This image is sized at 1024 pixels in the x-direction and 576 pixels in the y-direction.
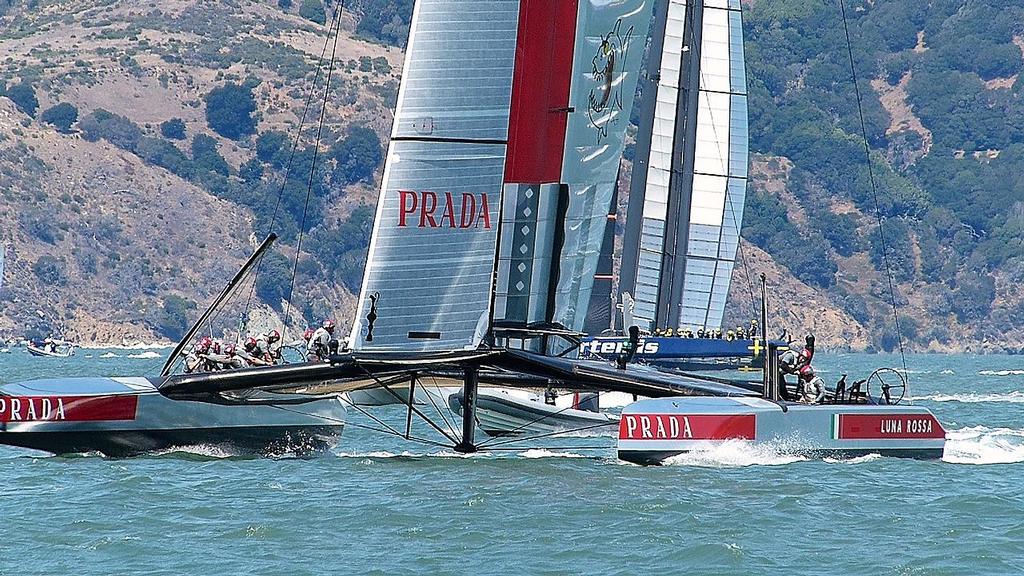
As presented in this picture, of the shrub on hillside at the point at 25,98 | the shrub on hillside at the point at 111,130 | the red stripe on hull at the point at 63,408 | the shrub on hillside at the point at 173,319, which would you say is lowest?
the shrub on hillside at the point at 173,319

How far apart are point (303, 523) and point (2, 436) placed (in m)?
4.53

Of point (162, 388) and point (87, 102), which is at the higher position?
point (87, 102)

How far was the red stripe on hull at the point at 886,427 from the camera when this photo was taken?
18766 mm

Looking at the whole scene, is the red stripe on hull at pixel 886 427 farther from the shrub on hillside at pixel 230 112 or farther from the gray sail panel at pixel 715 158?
the shrub on hillside at pixel 230 112

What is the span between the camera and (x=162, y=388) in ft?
60.3

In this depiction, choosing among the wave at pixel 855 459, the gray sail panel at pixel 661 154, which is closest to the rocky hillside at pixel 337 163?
the gray sail panel at pixel 661 154

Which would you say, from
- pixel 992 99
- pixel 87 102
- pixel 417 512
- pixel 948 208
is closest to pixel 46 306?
pixel 87 102

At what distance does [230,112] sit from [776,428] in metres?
110

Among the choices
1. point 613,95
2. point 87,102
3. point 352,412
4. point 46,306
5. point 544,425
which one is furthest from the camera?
point 87,102

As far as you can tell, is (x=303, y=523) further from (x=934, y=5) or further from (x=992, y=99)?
(x=934, y=5)

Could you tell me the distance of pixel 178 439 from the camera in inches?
760

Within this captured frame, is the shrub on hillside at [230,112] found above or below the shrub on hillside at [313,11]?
below

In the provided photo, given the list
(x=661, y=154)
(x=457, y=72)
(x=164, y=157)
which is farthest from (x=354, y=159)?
(x=457, y=72)

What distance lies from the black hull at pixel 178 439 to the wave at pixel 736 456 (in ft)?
13.6
